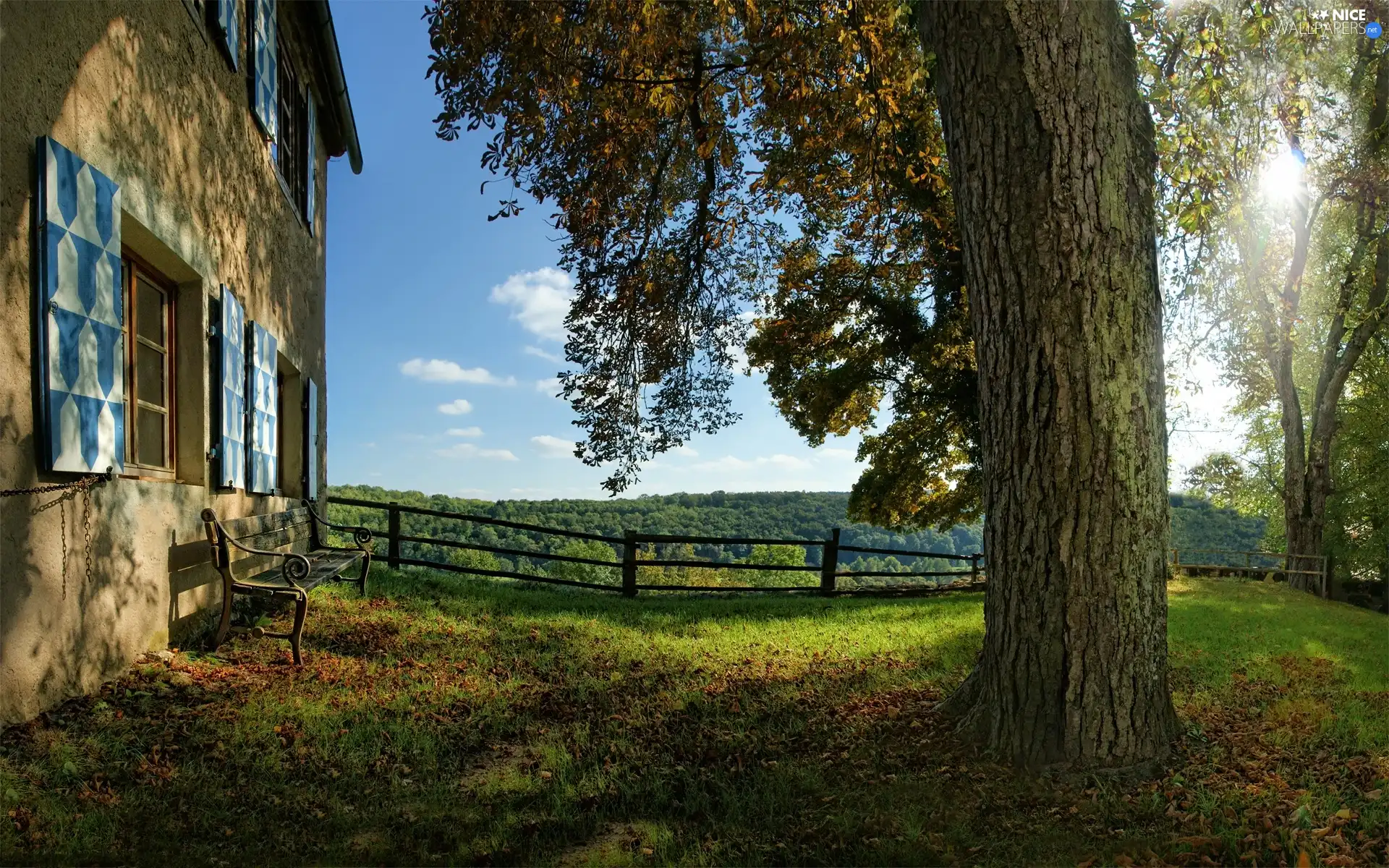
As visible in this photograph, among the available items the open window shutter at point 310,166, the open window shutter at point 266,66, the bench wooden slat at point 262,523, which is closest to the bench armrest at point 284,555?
the bench wooden slat at point 262,523

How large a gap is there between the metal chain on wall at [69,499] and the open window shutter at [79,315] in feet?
0.22

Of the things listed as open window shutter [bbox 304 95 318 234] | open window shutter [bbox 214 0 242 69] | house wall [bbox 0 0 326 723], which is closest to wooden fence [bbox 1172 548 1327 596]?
open window shutter [bbox 304 95 318 234]

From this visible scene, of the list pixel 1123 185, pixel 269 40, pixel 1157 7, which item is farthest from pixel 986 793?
pixel 269 40

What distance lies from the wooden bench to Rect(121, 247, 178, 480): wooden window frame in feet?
1.91

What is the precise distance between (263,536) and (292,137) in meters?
5.37

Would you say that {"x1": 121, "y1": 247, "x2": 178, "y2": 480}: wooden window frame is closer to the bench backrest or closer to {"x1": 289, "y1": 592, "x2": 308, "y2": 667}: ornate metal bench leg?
the bench backrest

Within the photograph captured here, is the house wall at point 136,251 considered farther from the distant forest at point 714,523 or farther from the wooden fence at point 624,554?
the distant forest at point 714,523

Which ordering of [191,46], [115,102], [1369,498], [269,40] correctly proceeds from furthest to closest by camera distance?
1. [1369,498]
2. [269,40]
3. [191,46]
4. [115,102]

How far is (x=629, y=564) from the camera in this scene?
12.2 metres

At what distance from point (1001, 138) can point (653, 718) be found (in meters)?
4.03

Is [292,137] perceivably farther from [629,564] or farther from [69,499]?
[629,564]

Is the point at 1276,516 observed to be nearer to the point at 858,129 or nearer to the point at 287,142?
the point at 858,129

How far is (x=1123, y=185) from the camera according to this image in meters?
4.02

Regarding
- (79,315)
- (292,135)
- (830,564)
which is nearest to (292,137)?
(292,135)
